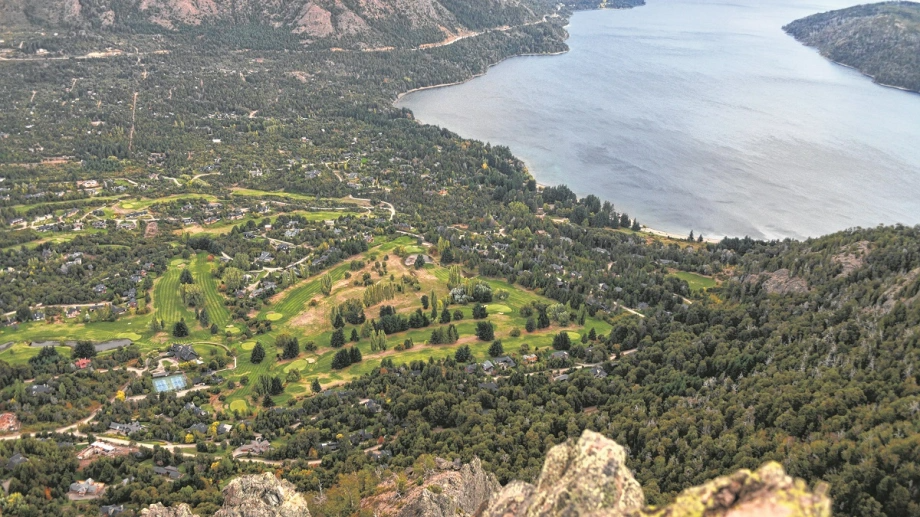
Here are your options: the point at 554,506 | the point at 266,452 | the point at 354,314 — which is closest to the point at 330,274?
the point at 354,314

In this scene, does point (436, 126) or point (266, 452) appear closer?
point (266, 452)

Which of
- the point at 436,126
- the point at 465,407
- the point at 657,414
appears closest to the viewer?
the point at 657,414

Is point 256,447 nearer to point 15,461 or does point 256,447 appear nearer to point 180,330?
point 15,461

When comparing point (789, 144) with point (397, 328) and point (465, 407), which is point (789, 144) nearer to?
point (397, 328)

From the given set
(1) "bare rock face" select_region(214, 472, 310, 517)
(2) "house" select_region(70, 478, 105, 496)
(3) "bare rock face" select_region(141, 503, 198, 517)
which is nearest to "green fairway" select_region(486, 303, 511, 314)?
(1) "bare rock face" select_region(214, 472, 310, 517)

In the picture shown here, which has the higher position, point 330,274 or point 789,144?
point 789,144

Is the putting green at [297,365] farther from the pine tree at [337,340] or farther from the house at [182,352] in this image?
the house at [182,352]

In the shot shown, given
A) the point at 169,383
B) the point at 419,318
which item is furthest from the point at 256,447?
the point at 419,318
